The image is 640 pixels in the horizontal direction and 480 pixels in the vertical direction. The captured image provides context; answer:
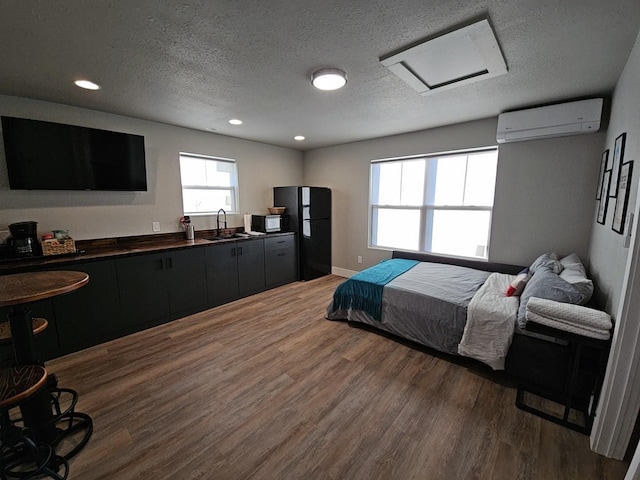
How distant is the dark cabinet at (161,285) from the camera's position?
277 cm

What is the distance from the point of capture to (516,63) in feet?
6.29

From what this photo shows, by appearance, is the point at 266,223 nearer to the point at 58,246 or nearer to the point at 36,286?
the point at 58,246

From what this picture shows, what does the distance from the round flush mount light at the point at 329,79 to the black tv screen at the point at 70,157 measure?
240 centimetres

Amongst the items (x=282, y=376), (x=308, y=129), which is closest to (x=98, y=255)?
(x=282, y=376)

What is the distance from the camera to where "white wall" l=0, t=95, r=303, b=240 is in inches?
101

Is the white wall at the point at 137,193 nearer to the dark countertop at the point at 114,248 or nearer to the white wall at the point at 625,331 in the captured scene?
the dark countertop at the point at 114,248

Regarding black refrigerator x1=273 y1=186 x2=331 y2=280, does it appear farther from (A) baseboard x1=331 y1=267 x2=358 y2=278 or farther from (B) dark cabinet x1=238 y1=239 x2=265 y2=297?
(B) dark cabinet x1=238 y1=239 x2=265 y2=297

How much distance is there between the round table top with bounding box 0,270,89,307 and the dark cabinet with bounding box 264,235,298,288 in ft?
8.62

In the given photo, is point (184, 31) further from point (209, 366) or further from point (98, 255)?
point (209, 366)

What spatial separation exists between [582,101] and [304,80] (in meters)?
2.70

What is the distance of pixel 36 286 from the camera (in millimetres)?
1408

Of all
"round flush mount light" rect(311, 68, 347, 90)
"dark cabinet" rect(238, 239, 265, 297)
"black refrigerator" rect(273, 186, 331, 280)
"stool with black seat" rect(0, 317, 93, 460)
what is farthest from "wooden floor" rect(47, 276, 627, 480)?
"round flush mount light" rect(311, 68, 347, 90)

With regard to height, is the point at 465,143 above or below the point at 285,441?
above

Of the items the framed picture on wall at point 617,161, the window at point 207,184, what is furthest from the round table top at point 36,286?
the framed picture on wall at point 617,161
